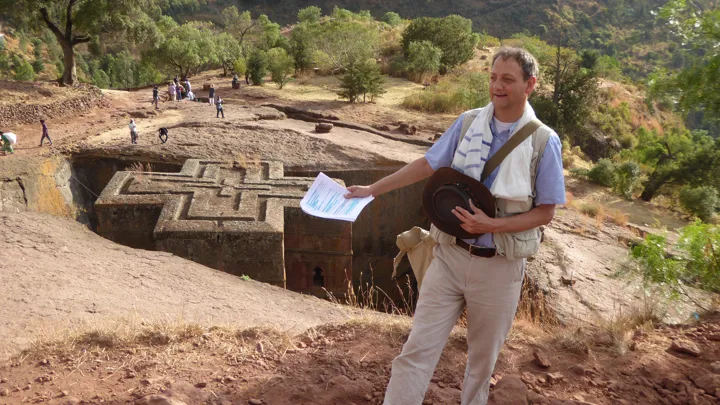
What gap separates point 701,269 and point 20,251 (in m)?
6.96

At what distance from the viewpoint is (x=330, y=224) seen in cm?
787

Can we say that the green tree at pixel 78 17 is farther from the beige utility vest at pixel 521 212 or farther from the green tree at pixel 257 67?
the beige utility vest at pixel 521 212

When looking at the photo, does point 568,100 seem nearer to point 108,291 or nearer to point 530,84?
point 108,291

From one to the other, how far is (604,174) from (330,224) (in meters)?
10.6

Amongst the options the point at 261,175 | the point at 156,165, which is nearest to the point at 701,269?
the point at 261,175

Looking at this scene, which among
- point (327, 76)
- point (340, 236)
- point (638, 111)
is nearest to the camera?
point (340, 236)

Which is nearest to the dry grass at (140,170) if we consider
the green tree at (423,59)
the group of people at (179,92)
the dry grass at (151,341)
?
the dry grass at (151,341)

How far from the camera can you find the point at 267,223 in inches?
277

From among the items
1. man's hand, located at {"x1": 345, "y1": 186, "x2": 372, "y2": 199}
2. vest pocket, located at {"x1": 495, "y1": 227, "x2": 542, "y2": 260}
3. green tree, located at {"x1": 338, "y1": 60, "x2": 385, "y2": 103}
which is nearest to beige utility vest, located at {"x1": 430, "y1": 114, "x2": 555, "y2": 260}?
vest pocket, located at {"x1": 495, "y1": 227, "x2": 542, "y2": 260}

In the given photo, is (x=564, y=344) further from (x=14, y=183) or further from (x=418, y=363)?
(x=14, y=183)

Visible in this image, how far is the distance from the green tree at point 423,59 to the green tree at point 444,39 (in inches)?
48.5

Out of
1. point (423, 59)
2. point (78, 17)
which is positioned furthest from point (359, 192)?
point (423, 59)

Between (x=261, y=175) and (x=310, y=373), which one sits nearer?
(x=310, y=373)

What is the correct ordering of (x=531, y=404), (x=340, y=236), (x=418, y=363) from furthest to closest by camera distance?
(x=340, y=236)
(x=531, y=404)
(x=418, y=363)
